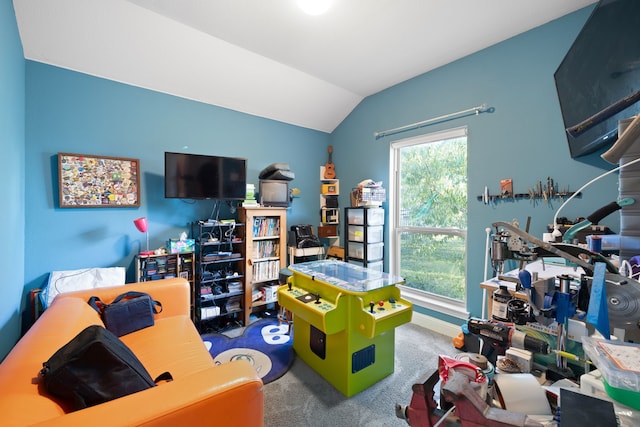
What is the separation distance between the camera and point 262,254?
125 inches

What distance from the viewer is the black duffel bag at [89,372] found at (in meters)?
0.88

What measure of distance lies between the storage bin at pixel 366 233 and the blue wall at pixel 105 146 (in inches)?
64.1

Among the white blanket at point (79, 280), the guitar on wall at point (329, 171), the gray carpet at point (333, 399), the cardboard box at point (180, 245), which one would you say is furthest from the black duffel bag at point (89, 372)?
the guitar on wall at point (329, 171)

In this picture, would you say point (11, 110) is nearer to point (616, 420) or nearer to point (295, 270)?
point (295, 270)

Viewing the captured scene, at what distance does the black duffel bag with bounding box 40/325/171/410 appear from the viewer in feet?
2.90

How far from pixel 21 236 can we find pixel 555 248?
3.30 m

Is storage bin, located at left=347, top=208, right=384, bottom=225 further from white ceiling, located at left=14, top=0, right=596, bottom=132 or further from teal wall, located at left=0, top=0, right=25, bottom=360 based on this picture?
teal wall, located at left=0, top=0, right=25, bottom=360

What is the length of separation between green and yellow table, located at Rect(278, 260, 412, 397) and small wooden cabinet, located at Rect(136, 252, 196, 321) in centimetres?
115

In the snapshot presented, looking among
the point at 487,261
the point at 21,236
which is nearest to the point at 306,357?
the point at 487,261

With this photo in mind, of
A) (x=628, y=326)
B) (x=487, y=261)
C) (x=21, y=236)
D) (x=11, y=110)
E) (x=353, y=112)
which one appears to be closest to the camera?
(x=628, y=326)

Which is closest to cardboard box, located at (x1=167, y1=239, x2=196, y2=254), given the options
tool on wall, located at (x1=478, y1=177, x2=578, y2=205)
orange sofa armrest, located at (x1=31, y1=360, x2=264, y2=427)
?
orange sofa armrest, located at (x1=31, y1=360, x2=264, y2=427)

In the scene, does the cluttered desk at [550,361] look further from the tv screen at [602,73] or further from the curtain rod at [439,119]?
the curtain rod at [439,119]

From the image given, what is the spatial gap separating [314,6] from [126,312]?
2.62 meters

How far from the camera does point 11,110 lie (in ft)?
5.55
